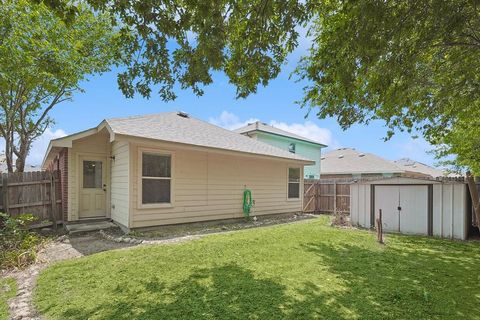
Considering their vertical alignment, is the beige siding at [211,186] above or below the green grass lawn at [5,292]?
above

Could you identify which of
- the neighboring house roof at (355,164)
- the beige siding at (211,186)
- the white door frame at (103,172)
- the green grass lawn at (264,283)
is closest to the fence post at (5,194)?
the white door frame at (103,172)

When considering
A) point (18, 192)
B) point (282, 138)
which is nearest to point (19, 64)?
point (18, 192)

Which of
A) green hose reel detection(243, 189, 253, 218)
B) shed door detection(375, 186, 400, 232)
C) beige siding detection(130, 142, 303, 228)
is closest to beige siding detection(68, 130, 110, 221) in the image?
beige siding detection(130, 142, 303, 228)

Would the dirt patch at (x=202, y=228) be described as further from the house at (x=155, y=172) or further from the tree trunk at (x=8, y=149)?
the tree trunk at (x=8, y=149)

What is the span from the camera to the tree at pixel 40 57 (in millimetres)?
8820

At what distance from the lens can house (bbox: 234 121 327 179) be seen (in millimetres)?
20984

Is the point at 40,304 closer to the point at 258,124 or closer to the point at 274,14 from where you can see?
the point at 274,14

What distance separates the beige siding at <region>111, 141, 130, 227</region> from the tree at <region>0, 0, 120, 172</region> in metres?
2.64

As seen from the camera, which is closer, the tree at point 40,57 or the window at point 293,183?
the tree at point 40,57

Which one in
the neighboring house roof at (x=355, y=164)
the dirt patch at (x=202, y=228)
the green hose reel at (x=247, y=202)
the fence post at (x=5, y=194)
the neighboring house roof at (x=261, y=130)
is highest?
the neighboring house roof at (x=261, y=130)

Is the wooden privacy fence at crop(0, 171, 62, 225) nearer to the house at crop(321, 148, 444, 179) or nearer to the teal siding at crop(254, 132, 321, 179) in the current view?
the teal siding at crop(254, 132, 321, 179)

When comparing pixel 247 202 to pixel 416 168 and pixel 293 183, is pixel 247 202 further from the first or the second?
pixel 416 168

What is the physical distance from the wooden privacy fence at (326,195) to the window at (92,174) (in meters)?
10.2

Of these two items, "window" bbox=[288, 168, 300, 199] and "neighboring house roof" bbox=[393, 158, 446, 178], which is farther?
"neighboring house roof" bbox=[393, 158, 446, 178]
